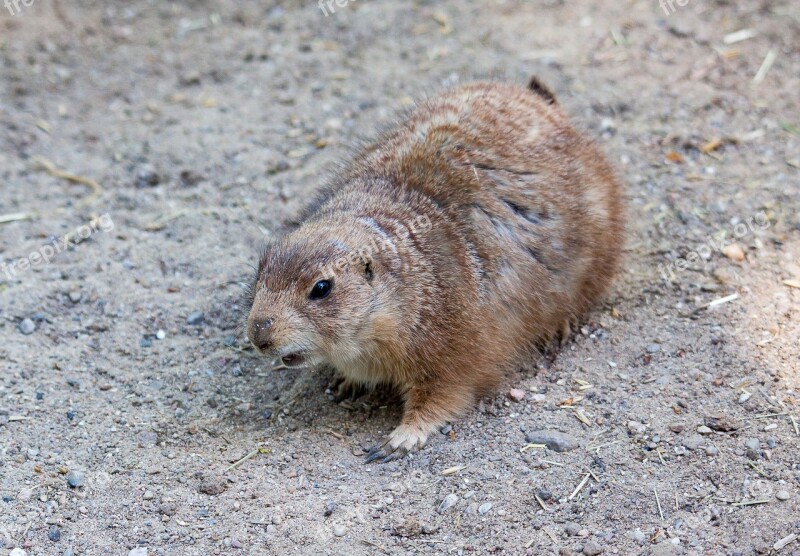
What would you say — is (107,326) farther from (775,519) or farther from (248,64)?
(775,519)

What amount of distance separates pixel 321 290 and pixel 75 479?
181 centimetres

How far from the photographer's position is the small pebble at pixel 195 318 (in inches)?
267

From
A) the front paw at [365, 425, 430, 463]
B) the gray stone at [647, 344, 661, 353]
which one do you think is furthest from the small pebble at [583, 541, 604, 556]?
the gray stone at [647, 344, 661, 353]

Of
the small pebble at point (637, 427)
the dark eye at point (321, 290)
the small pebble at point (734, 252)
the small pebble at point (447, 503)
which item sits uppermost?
the dark eye at point (321, 290)

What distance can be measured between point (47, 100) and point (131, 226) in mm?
2407

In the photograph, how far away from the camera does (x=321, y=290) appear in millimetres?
5438

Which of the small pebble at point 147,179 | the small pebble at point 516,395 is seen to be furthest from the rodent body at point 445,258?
the small pebble at point 147,179

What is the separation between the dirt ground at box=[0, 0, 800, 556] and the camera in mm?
5043

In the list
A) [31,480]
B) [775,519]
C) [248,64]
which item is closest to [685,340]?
[775,519]

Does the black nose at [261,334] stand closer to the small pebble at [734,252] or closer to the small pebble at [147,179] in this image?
the small pebble at [147,179]

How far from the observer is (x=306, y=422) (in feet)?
19.8

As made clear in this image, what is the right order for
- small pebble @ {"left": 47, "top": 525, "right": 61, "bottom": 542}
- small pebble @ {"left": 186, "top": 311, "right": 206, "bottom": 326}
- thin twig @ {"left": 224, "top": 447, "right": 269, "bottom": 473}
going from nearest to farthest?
small pebble @ {"left": 47, "top": 525, "right": 61, "bottom": 542} < thin twig @ {"left": 224, "top": 447, "right": 269, "bottom": 473} < small pebble @ {"left": 186, "top": 311, "right": 206, "bottom": 326}

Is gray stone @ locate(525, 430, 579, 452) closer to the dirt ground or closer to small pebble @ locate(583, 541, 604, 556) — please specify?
the dirt ground

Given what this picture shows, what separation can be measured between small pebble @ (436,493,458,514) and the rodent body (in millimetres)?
558
